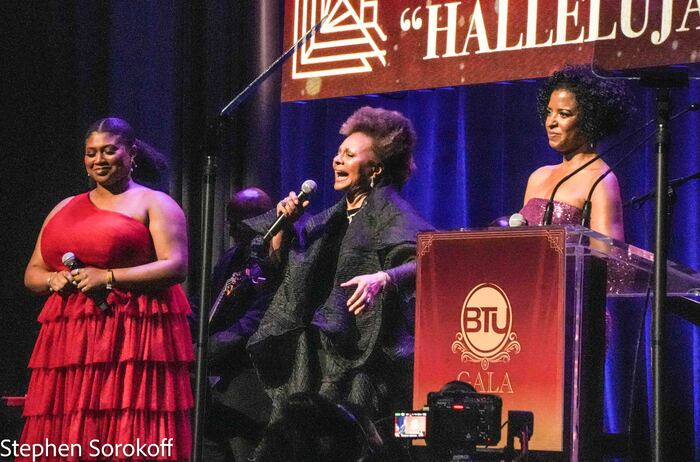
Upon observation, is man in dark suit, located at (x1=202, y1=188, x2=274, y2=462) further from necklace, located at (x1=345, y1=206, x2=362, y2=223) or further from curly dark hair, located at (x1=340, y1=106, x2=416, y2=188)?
curly dark hair, located at (x1=340, y1=106, x2=416, y2=188)

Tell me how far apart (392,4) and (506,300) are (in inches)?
112

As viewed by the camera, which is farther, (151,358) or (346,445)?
(151,358)

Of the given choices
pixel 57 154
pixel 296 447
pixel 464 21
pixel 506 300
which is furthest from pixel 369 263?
pixel 57 154

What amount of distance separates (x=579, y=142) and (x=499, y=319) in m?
1.27

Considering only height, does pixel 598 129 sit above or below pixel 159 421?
above

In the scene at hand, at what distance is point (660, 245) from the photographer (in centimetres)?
298

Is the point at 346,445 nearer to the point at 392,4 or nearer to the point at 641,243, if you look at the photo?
the point at 641,243

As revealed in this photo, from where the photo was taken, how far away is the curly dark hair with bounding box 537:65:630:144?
4312 millimetres

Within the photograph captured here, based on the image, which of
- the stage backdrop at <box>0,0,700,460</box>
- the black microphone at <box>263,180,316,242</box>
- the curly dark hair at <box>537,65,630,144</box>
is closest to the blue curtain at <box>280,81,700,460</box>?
the stage backdrop at <box>0,0,700,460</box>

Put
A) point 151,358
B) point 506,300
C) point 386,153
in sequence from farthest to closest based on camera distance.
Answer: point 386,153 → point 151,358 → point 506,300

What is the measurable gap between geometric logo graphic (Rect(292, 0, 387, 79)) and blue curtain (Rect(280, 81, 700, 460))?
0.77 feet

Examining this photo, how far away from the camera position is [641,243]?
5.14 metres

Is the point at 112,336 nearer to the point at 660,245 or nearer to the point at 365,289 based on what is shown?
the point at 365,289

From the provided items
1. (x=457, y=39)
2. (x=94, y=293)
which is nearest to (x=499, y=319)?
(x=94, y=293)
